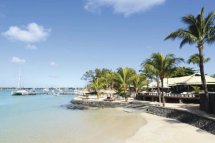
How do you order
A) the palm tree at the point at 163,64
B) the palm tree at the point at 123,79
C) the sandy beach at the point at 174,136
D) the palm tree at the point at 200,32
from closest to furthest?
1. the sandy beach at the point at 174,136
2. the palm tree at the point at 200,32
3. the palm tree at the point at 163,64
4. the palm tree at the point at 123,79

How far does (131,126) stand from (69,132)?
5.55m

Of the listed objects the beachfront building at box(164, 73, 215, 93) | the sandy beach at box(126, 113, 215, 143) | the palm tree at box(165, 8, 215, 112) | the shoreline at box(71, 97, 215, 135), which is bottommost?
the sandy beach at box(126, 113, 215, 143)

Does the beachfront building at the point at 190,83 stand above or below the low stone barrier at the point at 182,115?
above

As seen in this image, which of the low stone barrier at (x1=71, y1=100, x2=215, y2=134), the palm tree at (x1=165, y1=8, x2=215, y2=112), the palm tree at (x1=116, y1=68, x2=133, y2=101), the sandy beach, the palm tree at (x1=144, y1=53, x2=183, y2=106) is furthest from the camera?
the palm tree at (x1=116, y1=68, x2=133, y2=101)

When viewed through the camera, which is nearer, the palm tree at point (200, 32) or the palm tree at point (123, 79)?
the palm tree at point (200, 32)

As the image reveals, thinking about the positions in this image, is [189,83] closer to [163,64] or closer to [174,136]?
[163,64]

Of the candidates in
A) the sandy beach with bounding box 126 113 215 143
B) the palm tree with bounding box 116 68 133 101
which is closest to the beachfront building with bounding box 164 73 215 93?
the palm tree with bounding box 116 68 133 101

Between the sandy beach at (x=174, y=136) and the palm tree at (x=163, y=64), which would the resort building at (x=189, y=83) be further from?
the sandy beach at (x=174, y=136)

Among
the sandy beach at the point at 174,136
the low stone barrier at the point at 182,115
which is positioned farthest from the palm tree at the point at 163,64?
the sandy beach at the point at 174,136

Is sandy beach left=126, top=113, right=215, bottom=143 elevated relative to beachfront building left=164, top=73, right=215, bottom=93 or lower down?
lower down

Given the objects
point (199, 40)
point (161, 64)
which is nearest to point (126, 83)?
point (161, 64)

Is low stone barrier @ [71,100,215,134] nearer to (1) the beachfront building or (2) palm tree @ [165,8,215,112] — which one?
(2) palm tree @ [165,8,215,112]

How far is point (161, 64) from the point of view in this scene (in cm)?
2752

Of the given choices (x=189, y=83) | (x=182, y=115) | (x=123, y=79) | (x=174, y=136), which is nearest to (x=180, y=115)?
(x=182, y=115)
